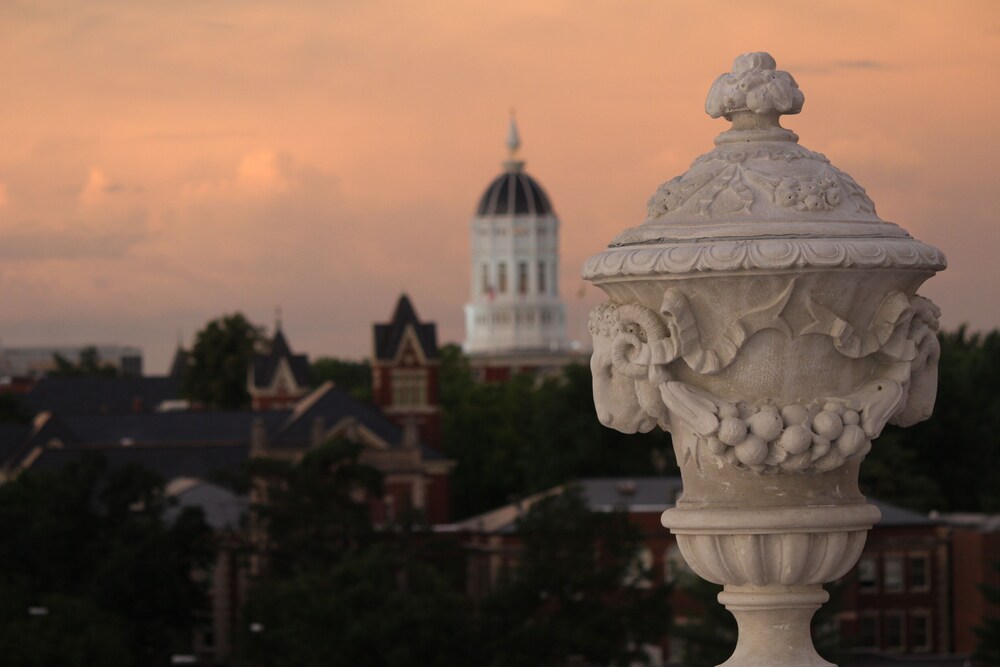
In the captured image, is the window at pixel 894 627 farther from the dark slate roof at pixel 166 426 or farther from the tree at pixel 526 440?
→ the dark slate roof at pixel 166 426

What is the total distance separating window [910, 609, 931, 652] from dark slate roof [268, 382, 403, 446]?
28.5m

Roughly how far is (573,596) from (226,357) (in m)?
65.8

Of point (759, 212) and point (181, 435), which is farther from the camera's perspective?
point (181, 435)

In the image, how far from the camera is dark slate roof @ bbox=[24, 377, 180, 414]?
15162cm

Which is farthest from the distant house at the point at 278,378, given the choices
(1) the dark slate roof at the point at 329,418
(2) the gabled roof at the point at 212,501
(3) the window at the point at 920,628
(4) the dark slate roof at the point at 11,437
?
(3) the window at the point at 920,628

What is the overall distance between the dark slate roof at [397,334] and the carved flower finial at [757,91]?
331ft

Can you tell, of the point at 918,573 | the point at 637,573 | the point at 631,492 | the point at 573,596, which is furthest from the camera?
the point at 631,492

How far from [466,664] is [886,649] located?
66.4 feet

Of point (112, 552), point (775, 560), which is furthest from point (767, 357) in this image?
point (112, 552)

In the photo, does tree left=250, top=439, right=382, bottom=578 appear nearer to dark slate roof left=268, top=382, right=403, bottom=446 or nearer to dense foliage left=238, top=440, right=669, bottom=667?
dense foliage left=238, top=440, right=669, bottom=667

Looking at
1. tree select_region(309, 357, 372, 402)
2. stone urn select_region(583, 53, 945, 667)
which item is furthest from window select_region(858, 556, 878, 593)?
tree select_region(309, 357, 372, 402)

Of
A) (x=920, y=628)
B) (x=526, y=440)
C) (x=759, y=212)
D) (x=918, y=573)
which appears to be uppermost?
(x=526, y=440)

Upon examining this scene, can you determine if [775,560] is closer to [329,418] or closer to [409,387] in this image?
[329,418]

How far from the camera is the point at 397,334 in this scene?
109m
